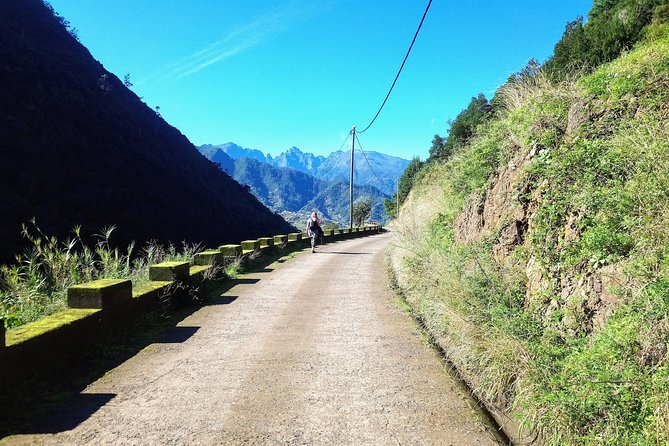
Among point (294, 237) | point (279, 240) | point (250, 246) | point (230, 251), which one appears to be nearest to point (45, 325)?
point (230, 251)

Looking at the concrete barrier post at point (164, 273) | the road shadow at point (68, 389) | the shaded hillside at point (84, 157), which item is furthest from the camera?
the shaded hillside at point (84, 157)

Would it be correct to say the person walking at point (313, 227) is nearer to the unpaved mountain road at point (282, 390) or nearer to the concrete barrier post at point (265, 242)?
the concrete barrier post at point (265, 242)

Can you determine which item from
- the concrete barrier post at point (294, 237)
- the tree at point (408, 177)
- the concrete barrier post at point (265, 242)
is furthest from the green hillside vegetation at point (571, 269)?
the tree at point (408, 177)

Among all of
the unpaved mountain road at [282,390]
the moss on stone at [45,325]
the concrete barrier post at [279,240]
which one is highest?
the concrete barrier post at [279,240]

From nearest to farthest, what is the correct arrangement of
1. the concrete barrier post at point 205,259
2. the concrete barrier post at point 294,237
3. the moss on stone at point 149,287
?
1. the moss on stone at point 149,287
2. the concrete barrier post at point 205,259
3. the concrete barrier post at point 294,237

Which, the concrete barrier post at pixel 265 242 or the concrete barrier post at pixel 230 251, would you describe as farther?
the concrete barrier post at pixel 265 242

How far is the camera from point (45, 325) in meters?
4.40

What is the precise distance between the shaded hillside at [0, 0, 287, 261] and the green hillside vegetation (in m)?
43.2

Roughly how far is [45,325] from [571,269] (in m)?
5.32

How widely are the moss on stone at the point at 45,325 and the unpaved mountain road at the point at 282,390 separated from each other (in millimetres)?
745

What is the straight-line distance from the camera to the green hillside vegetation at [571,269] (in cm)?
272

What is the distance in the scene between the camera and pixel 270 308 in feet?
24.7

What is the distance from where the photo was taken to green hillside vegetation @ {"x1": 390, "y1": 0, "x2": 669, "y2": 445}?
2719 mm

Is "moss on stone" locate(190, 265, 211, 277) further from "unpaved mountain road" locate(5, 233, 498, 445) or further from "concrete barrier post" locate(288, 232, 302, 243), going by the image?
"concrete barrier post" locate(288, 232, 302, 243)
